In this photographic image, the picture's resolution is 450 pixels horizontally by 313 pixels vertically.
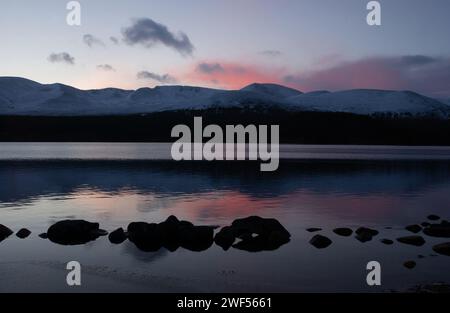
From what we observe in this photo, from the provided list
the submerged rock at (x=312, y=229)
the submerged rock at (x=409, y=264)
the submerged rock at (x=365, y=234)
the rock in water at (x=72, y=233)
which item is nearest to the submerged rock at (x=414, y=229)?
the submerged rock at (x=365, y=234)

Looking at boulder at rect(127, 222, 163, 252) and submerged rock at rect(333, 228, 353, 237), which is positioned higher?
boulder at rect(127, 222, 163, 252)

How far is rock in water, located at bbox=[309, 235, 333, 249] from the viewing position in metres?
21.5

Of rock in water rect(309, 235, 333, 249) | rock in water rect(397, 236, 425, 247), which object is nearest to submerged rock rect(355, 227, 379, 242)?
rock in water rect(397, 236, 425, 247)

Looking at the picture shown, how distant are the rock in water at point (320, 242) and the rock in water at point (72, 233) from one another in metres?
10.2

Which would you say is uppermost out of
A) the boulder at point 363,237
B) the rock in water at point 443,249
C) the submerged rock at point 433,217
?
the rock in water at point 443,249

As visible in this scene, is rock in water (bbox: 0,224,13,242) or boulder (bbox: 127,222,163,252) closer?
boulder (bbox: 127,222,163,252)

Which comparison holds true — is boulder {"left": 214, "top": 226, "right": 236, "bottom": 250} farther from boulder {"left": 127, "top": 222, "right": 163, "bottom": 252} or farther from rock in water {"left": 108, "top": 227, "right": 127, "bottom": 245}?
rock in water {"left": 108, "top": 227, "right": 127, "bottom": 245}

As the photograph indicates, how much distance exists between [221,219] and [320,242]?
911 cm

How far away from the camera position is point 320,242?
21672mm

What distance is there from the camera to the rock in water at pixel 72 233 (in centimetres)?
2203

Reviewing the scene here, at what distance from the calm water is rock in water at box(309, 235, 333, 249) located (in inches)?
12.4

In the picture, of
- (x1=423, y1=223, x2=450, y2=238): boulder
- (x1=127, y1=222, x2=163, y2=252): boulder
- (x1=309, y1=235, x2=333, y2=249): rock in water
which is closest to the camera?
(x1=127, y1=222, x2=163, y2=252): boulder

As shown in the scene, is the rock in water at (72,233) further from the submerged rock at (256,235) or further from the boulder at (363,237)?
the boulder at (363,237)
